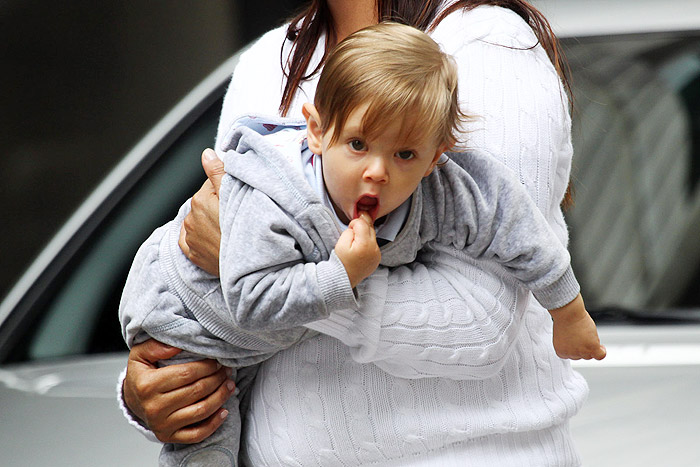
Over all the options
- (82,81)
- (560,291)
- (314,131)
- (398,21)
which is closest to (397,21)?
(398,21)

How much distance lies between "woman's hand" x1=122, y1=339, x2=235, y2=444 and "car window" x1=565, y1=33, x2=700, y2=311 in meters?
1.25

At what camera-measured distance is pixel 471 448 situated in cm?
121

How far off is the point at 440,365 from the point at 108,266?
1.27 metres

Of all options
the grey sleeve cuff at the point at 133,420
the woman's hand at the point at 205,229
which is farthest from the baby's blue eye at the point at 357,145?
the grey sleeve cuff at the point at 133,420

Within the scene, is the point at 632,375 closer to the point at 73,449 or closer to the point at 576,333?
the point at 576,333

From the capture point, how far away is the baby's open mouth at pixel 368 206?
1048mm

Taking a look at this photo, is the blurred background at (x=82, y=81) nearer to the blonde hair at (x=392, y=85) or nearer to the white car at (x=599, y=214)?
the white car at (x=599, y=214)

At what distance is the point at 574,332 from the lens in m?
1.22

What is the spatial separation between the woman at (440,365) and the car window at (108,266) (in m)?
0.88

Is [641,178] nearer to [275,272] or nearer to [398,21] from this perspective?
[398,21]

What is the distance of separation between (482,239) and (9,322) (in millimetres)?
1460

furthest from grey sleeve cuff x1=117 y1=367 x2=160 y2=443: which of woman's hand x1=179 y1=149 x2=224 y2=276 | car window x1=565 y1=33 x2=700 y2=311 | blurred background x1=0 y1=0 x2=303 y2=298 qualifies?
blurred background x1=0 y1=0 x2=303 y2=298

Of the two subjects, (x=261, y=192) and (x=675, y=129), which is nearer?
(x=261, y=192)

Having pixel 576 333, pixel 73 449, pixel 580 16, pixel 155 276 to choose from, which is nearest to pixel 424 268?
pixel 576 333
